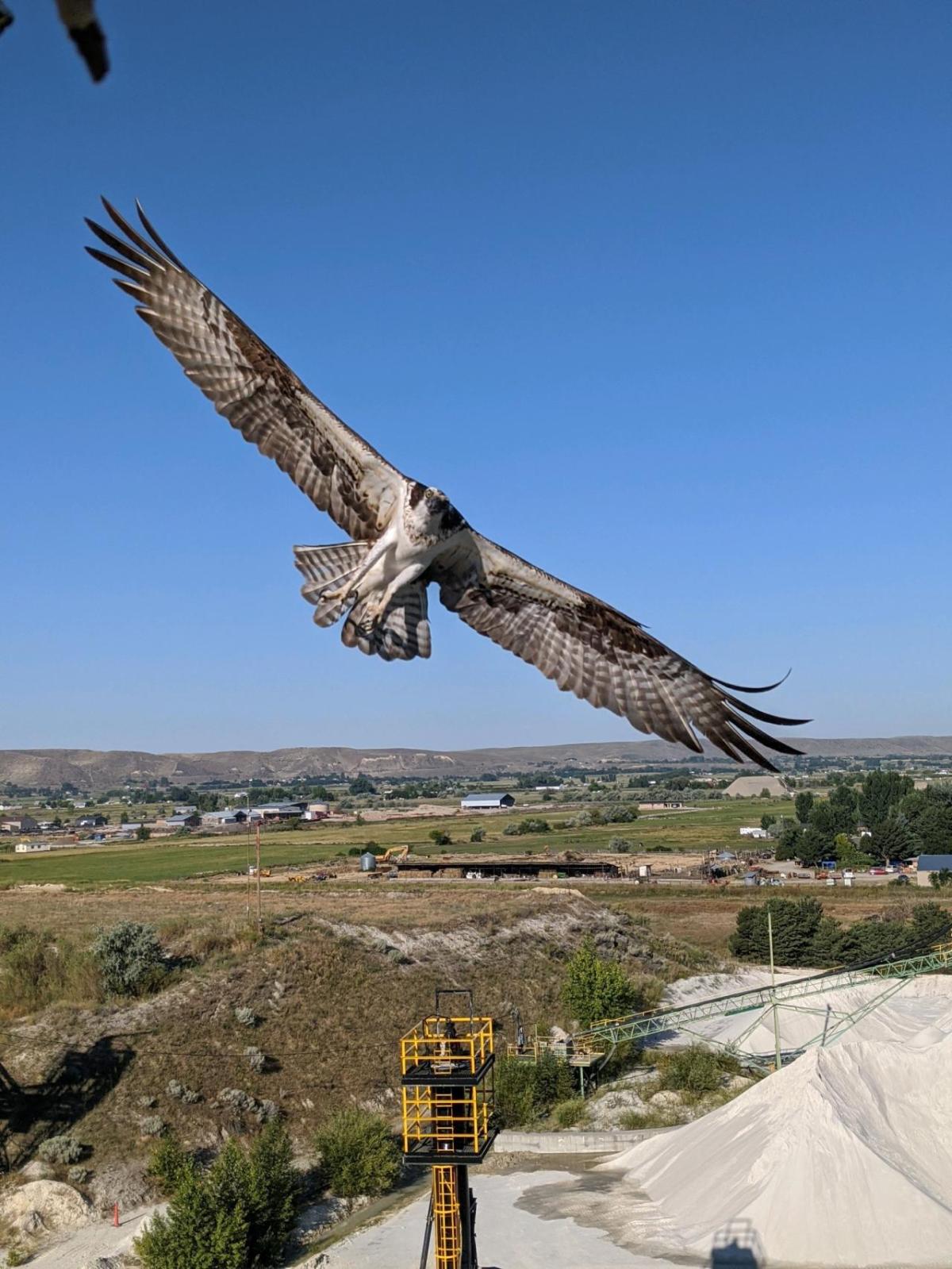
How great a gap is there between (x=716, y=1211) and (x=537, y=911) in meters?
35.0

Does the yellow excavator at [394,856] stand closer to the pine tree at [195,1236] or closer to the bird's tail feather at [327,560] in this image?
the pine tree at [195,1236]

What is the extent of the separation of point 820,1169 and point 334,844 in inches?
3886

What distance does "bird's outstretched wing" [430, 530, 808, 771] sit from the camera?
975cm

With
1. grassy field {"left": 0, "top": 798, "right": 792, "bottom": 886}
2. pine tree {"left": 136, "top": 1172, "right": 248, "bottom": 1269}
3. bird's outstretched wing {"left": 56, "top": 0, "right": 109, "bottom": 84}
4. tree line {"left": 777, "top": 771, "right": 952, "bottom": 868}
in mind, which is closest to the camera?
bird's outstretched wing {"left": 56, "top": 0, "right": 109, "bottom": 84}

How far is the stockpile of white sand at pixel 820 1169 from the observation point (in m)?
24.4

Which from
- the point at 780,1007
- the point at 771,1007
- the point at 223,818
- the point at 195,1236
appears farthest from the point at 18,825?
the point at 195,1236

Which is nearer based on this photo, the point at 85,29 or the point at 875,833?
the point at 85,29

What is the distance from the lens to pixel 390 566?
9.31 m

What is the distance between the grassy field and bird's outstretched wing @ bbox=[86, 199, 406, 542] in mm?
78820

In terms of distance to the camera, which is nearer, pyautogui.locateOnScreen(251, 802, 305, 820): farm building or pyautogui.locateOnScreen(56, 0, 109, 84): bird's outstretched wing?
pyautogui.locateOnScreen(56, 0, 109, 84): bird's outstretched wing

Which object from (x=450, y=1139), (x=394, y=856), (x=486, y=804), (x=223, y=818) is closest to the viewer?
(x=450, y=1139)

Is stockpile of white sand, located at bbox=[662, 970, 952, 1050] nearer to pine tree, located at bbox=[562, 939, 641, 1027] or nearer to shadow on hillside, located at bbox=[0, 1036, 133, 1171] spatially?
pine tree, located at bbox=[562, 939, 641, 1027]

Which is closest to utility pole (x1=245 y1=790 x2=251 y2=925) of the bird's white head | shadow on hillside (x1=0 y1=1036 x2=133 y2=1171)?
shadow on hillside (x1=0 y1=1036 x2=133 y2=1171)

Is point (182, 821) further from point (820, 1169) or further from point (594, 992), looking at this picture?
point (820, 1169)
